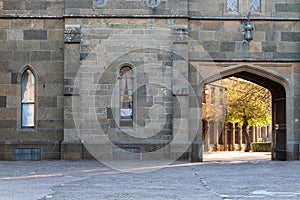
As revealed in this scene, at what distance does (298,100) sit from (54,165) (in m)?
8.09

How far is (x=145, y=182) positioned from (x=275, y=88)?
10792 millimetres

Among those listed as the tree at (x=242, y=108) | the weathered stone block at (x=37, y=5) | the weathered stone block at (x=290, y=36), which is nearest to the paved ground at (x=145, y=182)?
the weathered stone block at (x=290, y=36)

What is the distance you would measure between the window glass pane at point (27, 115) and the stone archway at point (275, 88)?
544 centimetres

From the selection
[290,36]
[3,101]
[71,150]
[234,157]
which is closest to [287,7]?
[290,36]

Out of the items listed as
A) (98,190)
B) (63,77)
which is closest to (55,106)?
(63,77)

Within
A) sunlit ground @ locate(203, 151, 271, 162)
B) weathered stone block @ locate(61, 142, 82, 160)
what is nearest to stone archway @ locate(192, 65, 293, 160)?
sunlit ground @ locate(203, 151, 271, 162)

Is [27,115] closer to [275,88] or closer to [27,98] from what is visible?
[27,98]

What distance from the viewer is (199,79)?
1950cm

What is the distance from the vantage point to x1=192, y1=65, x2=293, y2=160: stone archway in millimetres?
19719

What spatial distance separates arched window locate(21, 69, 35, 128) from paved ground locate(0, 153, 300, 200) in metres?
3.22

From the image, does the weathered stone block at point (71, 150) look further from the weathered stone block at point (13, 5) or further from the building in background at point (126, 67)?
the weathered stone block at point (13, 5)

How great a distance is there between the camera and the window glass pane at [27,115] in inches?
769

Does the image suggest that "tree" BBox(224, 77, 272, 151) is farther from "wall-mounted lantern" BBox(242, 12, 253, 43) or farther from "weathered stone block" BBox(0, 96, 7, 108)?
"weathered stone block" BBox(0, 96, 7, 108)

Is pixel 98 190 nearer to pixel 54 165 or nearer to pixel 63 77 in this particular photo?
pixel 54 165
